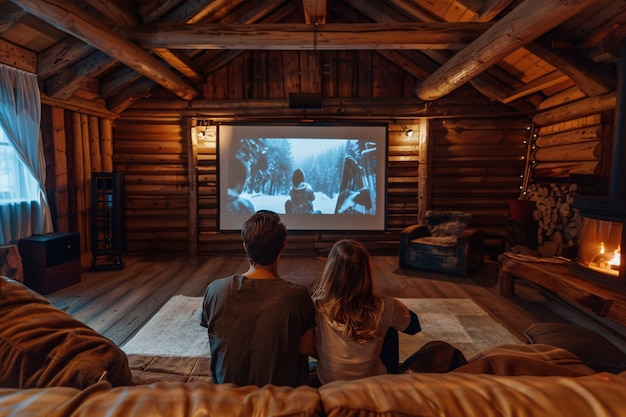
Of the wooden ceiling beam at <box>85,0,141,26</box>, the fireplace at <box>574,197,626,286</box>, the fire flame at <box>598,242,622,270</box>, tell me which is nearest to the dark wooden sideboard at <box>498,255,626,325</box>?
the fireplace at <box>574,197,626,286</box>

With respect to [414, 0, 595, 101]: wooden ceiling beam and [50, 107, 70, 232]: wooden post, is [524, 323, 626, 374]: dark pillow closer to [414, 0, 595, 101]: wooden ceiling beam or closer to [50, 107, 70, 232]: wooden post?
[414, 0, 595, 101]: wooden ceiling beam

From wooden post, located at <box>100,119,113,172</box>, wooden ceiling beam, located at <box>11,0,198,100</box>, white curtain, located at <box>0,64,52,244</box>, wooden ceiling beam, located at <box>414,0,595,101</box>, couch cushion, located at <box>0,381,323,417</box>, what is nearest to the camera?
couch cushion, located at <box>0,381,323,417</box>

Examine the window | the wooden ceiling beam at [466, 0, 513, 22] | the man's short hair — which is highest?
the wooden ceiling beam at [466, 0, 513, 22]

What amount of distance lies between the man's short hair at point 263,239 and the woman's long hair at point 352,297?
10.5 inches

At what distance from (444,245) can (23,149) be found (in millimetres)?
5714

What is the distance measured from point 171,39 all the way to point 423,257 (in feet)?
14.8

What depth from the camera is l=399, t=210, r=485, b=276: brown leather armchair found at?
545 centimetres

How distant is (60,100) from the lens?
17.3 ft

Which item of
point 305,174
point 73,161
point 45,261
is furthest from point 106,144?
point 305,174

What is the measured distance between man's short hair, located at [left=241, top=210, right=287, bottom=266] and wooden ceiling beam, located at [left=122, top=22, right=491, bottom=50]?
3474 millimetres

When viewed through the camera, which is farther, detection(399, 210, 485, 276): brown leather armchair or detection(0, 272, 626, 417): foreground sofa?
detection(399, 210, 485, 276): brown leather armchair

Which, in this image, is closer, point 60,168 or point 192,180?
point 60,168

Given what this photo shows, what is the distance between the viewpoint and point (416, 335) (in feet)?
11.0

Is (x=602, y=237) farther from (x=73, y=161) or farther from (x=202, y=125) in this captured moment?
(x=73, y=161)
